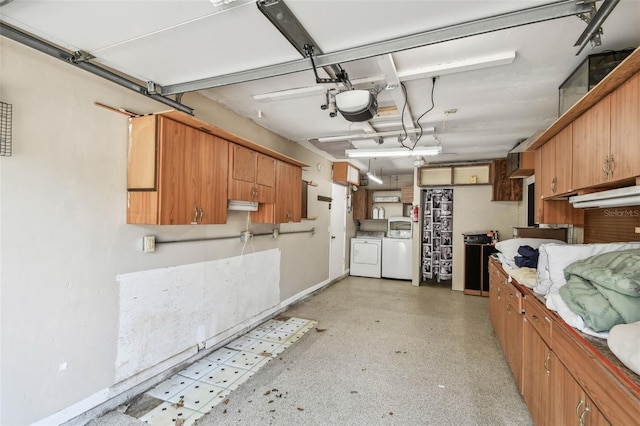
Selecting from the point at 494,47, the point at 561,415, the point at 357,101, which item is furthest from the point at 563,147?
the point at 561,415

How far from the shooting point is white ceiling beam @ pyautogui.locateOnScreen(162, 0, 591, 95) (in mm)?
1331

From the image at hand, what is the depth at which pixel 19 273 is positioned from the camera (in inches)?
67.6

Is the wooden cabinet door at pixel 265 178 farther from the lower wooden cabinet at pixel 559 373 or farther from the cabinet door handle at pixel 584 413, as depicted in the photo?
the cabinet door handle at pixel 584 413

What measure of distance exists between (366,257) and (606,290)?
5626mm

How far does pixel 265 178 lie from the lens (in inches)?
134

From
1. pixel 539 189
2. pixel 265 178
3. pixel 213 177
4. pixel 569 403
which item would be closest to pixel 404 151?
pixel 539 189

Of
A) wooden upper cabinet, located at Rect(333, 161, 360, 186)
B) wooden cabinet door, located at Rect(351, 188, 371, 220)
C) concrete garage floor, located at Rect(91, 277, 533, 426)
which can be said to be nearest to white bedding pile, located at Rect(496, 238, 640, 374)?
concrete garage floor, located at Rect(91, 277, 533, 426)

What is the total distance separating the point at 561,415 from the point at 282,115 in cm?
332

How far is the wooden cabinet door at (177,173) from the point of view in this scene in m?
2.16

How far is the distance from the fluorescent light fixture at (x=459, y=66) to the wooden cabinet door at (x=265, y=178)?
1.73 m

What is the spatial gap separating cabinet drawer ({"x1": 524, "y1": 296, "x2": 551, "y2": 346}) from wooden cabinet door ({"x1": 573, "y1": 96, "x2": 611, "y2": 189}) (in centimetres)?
87

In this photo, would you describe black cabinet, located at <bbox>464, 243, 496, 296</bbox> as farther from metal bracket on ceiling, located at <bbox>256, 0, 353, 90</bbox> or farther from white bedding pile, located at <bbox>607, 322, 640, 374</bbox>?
metal bracket on ceiling, located at <bbox>256, 0, 353, 90</bbox>

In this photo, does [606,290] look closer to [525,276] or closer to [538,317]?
[538,317]

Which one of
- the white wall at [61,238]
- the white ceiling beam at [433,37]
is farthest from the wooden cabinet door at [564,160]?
the white wall at [61,238]
